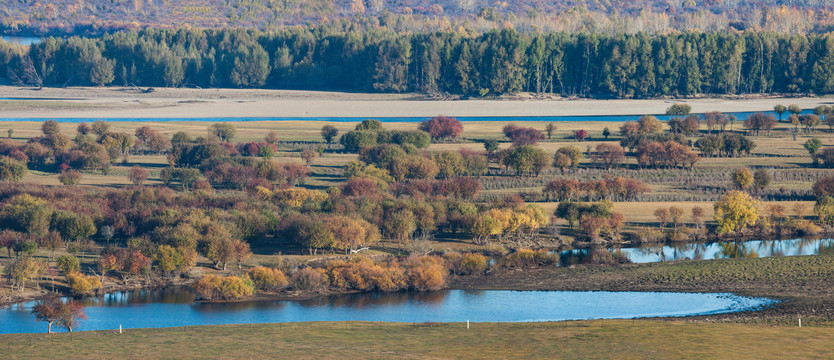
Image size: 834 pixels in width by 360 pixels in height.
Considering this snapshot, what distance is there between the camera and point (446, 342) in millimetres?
50750

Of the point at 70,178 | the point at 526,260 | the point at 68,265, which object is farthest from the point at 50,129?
the point at 526,260

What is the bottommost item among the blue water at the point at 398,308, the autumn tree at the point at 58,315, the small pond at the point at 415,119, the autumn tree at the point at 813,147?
the blue water at the point at 398,308

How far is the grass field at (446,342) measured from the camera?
154 feet

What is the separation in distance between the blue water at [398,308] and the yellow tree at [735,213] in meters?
22.4

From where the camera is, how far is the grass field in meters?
46.9

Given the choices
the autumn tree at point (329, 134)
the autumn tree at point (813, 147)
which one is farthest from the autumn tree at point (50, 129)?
the autumn tree at point (813, 147)

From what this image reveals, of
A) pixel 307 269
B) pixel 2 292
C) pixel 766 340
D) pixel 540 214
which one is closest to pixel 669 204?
pixel 540 214

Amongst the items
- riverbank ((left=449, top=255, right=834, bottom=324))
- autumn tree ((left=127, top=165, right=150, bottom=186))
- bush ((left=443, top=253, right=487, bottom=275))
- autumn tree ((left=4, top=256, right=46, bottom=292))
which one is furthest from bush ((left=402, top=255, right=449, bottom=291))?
autumn tree ((left=127, top=165, right=150, bottom=186))

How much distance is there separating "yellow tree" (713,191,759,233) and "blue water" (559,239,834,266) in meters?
2.02

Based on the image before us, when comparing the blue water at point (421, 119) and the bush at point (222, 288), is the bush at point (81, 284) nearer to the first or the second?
the bush at point (222, 288)

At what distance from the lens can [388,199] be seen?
310 ft

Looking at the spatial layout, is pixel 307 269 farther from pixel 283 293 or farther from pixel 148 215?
pixel 148 215

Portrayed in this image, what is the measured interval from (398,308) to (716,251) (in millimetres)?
31573

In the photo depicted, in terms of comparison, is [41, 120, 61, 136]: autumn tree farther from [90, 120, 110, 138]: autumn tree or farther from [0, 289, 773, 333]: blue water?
[0, 289, 773, 333]: blue water
